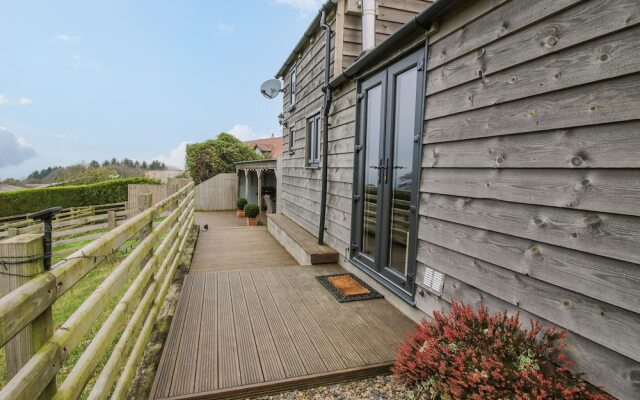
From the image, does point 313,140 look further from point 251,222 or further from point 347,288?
point 251,222

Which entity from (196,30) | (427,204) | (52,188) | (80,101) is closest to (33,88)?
(80,101)

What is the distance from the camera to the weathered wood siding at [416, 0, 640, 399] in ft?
4.84

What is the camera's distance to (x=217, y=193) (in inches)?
755

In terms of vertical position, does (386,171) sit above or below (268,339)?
above

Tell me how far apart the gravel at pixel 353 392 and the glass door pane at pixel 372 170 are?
5.75 feet

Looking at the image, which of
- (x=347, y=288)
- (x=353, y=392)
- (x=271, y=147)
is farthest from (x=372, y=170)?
(x=271, y=147)

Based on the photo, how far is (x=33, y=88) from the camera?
78.9m

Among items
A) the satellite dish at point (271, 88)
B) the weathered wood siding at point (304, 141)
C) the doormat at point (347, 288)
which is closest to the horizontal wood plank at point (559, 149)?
the doormat at point (347, 288)

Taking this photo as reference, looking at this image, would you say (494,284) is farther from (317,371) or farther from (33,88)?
(33,88)

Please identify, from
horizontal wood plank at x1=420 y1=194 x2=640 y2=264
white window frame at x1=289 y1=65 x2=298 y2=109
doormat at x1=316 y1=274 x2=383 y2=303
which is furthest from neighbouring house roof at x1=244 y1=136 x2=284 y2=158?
horizontal wood plank at x1=420 y1=194 x2=640 y2=264

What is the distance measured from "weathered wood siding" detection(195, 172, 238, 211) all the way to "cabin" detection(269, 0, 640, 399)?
16.3m

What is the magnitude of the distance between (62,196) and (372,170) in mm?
18443

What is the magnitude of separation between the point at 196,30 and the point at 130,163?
1566 inches

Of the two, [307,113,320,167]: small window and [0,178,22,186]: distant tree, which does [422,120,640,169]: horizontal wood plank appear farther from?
[0,178,22,186]: distant tree
